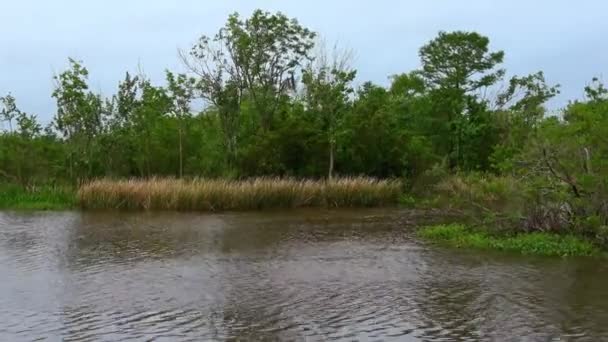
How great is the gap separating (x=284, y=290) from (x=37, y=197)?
17685 mm

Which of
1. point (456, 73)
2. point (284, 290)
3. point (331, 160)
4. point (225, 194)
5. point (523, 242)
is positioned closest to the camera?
point (284, 290)

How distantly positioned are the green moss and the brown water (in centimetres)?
58

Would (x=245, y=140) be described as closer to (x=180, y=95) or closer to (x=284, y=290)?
(x=180, y=95)

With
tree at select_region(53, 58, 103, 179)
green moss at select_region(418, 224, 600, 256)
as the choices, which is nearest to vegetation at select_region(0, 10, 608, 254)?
tree at select_region(53, 58, 103, 179)

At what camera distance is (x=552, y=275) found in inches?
418

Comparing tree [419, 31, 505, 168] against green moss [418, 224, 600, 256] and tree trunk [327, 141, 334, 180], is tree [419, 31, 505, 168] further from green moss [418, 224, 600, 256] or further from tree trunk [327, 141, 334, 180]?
green moss [418, 224, 600, 256]

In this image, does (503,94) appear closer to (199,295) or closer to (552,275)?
(552,275)

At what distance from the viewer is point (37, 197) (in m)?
24.7

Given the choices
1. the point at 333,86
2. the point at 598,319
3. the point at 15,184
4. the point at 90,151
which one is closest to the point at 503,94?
the point at 333,86

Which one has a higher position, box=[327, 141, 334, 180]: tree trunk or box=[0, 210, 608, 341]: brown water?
Answer: box=[327, 141, 334, 180]: tree trunk

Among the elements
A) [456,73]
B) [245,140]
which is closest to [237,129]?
[245,140]

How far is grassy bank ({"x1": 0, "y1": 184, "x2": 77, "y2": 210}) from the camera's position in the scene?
77.2 ft

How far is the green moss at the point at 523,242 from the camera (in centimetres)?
1245

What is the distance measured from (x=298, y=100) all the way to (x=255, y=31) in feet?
11.6
